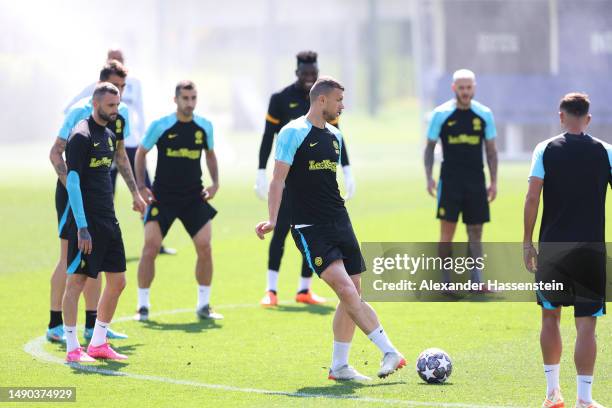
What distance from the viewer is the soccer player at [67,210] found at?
1020 cm

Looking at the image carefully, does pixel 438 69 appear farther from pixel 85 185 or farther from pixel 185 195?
pixel 85 185

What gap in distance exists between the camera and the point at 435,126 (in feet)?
42.2

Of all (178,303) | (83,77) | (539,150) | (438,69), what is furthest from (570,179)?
(83,77)

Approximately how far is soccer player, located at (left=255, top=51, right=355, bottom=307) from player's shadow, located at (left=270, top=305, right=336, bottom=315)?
0.20 meters

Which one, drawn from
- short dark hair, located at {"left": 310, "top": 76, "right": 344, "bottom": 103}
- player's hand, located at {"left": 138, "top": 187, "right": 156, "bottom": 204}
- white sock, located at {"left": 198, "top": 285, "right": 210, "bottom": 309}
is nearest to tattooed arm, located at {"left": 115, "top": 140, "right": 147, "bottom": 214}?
player's hand, located at {"left": 138, "top": 187, "right": 156, "bottom": 204}

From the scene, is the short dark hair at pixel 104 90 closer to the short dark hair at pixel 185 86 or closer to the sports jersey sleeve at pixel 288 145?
the sports jersey sleeve at pixel 288 145

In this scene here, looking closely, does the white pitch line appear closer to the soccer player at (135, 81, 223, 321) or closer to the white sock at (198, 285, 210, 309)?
the soccer player at (135, 81, 223, 321)

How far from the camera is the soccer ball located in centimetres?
859

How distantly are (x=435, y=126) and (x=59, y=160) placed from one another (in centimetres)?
449

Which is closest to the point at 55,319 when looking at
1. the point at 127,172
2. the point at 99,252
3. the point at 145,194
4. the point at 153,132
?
the point at 99,252

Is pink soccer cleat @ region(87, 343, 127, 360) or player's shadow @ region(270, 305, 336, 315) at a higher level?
pink soccer cleat @ region(87, 343, 127, 360)

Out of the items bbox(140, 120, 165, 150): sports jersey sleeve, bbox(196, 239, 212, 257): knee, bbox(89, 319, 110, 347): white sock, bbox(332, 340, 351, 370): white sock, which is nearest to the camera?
bbox(332, 340, 351, 370): white sock

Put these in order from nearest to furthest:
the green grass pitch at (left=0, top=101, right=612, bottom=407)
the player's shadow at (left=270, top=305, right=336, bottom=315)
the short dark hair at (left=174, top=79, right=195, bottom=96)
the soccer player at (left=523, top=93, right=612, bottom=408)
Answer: the soccer player at (left=523, top=93, right=612, bottom=408) → the green grass pitch at (left=0, top=101, right=612, bottom=407) → the short dark hair at (left=174, top=79, right=195, bottom=96) → the player's shadow at (left=270, top=305, right=336, bottom=315)

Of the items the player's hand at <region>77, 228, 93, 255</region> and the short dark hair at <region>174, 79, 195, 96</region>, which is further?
the short dark hair at <region>174, 79, 195, 96</region>
